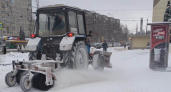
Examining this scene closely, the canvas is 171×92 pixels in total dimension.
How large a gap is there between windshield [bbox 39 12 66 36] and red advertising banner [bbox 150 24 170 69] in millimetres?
4793

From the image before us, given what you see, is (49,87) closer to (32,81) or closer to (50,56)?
(32,81)

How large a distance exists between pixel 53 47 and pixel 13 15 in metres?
60.6

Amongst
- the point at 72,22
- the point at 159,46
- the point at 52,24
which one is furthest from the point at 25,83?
the point at 159,46

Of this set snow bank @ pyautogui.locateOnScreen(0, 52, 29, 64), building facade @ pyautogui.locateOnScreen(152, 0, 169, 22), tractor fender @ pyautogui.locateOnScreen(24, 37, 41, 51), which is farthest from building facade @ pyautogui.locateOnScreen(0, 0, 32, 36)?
tractor fender @ pyautogui.locateOnScreen(24, 37, 41, 51)

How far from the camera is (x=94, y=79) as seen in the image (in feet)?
22.6

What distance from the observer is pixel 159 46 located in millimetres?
8867

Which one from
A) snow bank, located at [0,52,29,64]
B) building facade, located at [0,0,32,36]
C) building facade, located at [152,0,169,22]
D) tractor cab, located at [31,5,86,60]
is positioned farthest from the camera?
building facade, located at [0,0,32,36]

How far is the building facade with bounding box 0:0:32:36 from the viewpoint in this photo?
58.3 metres

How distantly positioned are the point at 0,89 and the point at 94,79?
3.26 metres

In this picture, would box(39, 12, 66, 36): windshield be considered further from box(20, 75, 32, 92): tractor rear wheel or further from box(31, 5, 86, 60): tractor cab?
box(20, 75, 32, 92): tractor rear wheel

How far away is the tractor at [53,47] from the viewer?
18.4ft

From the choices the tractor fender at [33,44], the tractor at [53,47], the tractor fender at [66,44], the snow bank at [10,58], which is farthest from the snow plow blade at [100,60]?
the snow bank at [10,58]

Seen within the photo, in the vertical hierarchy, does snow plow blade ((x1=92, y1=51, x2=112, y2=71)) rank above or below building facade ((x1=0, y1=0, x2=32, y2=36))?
below

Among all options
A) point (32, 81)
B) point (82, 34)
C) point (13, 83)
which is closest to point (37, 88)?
point (32, 81)
